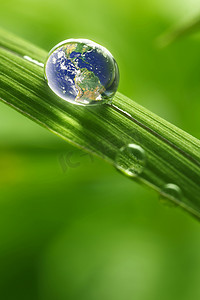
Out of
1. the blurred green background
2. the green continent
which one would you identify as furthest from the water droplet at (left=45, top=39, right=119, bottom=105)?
the blurred green background

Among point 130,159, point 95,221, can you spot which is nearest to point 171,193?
point 130,159

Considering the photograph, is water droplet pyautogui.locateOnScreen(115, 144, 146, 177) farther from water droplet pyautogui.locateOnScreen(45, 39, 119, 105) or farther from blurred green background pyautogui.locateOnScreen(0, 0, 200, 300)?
blurred green background pyautogui.locateOnScreen(0, 0, 200, 300)

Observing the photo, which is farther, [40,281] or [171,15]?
[171,15]

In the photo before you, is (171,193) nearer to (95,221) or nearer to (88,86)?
(88,86)

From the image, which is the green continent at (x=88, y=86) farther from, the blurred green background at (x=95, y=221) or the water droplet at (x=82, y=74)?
the blurred green background at (x=95, y=221)

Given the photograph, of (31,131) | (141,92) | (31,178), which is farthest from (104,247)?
(141,92)

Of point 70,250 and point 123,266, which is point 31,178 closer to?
point 70,250
